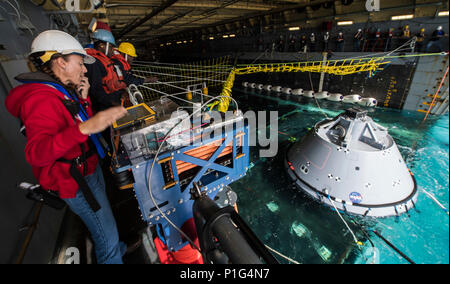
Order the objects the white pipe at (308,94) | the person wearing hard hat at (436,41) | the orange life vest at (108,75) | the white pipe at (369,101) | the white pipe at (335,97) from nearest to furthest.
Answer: the orange life vest at (108,75), the person wearing hard hat at (436,41), the white pipe at (369,101), the white pipe at (335,97), the white pipe at (308,94)

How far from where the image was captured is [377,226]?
3.58 m

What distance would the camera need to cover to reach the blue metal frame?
6.21 ft

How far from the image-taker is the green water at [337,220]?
10.7ft

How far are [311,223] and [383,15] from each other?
1143cm

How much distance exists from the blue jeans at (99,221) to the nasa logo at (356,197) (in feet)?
13.6

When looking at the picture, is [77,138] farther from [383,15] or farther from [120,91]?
[383,15]

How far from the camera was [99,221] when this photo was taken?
1998 mm

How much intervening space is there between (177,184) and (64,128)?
1197mm

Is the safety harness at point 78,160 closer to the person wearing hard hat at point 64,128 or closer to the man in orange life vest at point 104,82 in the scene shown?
the person wearing hard hat at point 64,128

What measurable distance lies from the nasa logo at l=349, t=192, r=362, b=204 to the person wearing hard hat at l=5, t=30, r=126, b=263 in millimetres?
4151

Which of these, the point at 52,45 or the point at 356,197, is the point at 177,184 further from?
the point at 356,197

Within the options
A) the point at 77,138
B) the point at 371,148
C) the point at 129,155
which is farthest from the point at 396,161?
the point at 77,138

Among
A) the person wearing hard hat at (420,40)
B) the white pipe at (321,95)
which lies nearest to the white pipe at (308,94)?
the white pipe at (321,95)

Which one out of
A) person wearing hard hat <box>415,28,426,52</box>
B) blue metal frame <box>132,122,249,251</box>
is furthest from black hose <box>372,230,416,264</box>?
person wearing hard hat <box>415,28,426,52</box>
